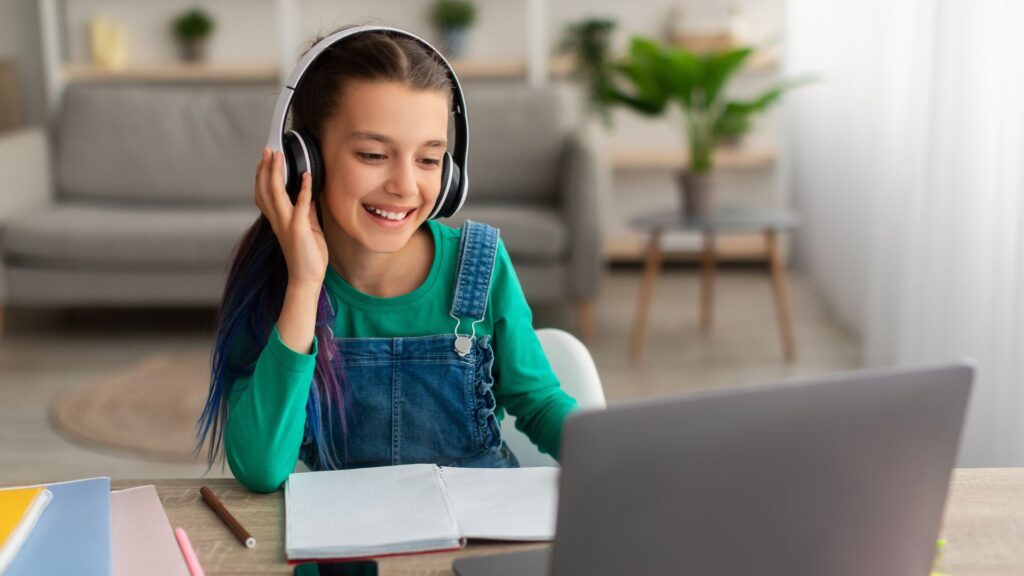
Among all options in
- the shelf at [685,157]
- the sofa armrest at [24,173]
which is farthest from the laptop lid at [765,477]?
the shelf at [685,157]

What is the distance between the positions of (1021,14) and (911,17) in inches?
37.0

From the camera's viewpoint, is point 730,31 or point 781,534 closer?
point 781,534

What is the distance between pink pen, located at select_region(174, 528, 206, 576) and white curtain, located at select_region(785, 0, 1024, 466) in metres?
1.82

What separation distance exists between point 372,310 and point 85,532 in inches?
16.0

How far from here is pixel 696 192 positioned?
147 inches

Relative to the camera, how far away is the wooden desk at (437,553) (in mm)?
900

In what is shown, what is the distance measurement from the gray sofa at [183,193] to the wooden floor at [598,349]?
6.8 inches

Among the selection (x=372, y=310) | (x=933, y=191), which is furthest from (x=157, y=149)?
(x=372, y=310)

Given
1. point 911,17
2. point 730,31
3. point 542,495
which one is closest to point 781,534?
point 542,495

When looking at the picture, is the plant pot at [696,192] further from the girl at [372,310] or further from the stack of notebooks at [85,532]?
the stack of notebooks at [85,532]

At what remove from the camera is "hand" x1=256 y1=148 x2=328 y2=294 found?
A: 3.68ft

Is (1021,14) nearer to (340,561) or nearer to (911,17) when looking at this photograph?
(911,17)

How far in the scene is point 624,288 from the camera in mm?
4809

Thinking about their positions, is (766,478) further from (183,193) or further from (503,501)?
(183,193)
